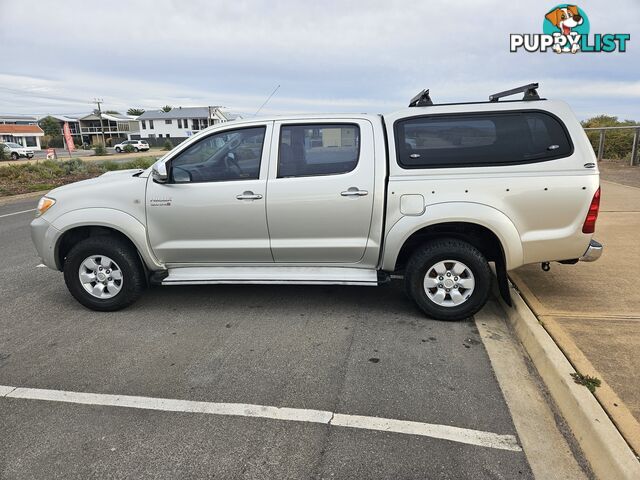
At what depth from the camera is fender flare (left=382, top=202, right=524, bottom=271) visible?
4105 millimetres

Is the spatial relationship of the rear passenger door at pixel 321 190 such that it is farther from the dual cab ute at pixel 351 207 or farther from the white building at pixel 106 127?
the white building at pixel 106 127

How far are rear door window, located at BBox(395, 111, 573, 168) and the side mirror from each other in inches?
85.9

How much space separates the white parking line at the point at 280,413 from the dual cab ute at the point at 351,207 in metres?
1.50

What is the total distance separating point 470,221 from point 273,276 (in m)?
1.88

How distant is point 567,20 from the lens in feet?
38.5

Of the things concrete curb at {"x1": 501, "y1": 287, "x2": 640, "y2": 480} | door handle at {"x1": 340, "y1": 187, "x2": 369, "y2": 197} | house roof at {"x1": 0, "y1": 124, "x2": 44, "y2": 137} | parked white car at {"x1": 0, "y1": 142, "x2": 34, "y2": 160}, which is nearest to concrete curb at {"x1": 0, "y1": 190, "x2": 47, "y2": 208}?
door handle at {"x1": 340, "y1": 187, "x2": 369, "y2": 197}

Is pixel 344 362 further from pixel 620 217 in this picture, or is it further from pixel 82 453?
pixel 620 217

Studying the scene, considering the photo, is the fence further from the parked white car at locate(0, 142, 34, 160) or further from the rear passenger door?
the parked white car at locate(0, 142, 34, 160)

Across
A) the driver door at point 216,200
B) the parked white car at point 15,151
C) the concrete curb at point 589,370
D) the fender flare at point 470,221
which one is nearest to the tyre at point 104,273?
the driver door at point 216,200

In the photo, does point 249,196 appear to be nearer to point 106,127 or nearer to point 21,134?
point 21,134

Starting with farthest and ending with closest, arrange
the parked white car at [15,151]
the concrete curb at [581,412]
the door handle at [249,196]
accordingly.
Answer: the parked white car at [15,151] → the door handle at [249,196] → the concrete curb at [581,412]

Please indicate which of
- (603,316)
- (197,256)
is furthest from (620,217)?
(197,256)

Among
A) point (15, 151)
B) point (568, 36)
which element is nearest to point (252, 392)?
point (568, 36)

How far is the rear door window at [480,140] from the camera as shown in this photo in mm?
4117
